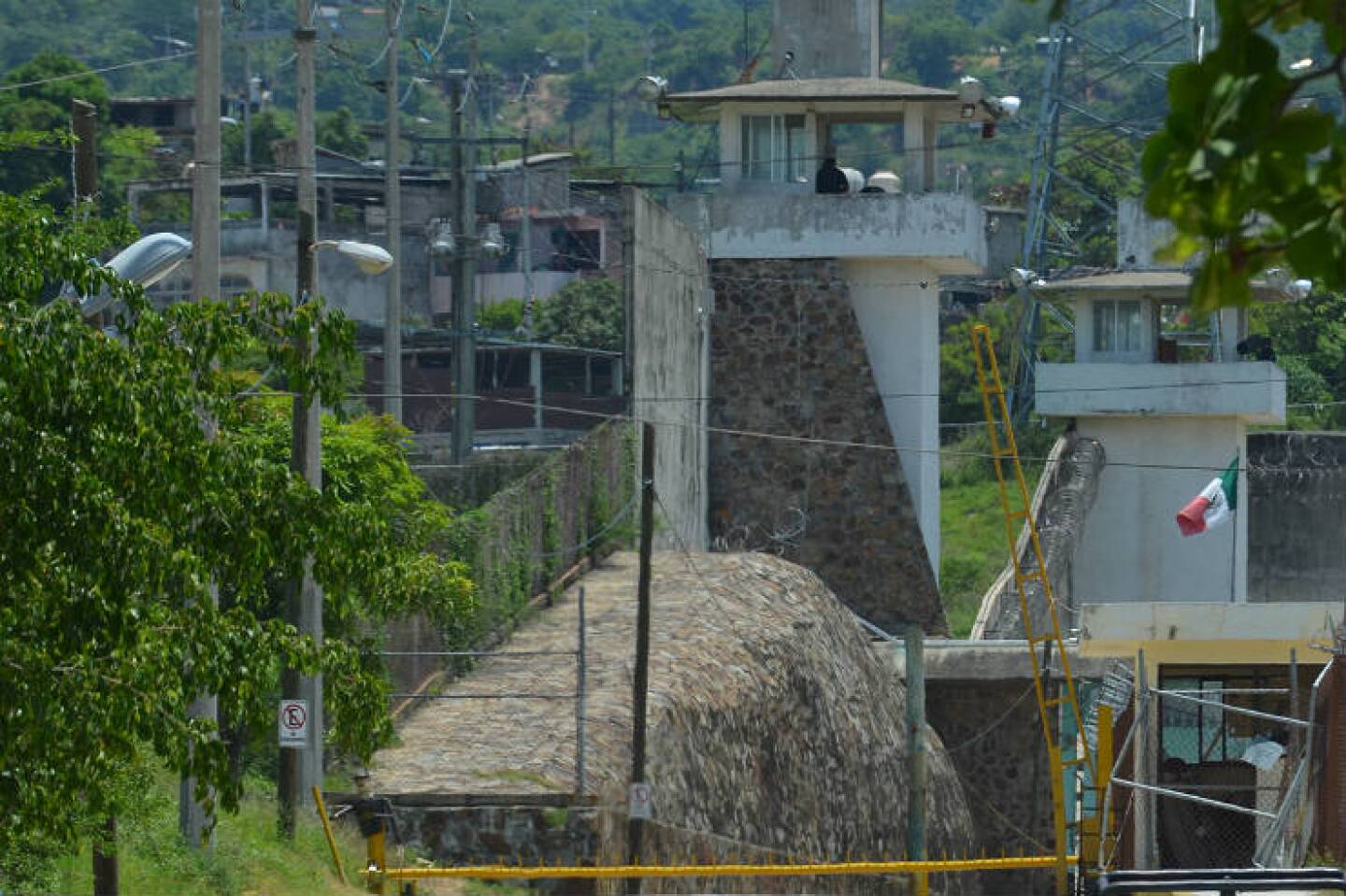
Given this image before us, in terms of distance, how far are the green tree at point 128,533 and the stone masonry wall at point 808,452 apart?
2529 centimetres

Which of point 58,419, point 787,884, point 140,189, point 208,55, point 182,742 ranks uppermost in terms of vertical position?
point 140,189

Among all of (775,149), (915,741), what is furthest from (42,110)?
(915,741)

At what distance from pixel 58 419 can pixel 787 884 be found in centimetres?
1533

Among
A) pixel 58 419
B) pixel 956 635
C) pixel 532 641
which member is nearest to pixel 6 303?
pixel 58 419

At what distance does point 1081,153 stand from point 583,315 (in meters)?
17.2

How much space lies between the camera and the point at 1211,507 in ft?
138

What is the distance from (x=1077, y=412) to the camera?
1950 inches

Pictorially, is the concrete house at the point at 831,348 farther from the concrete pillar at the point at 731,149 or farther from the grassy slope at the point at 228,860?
the grassy slope at the point at 228,860

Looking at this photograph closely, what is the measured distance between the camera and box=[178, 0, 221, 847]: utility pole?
20.5 metres

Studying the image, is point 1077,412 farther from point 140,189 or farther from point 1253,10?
point 1253,10

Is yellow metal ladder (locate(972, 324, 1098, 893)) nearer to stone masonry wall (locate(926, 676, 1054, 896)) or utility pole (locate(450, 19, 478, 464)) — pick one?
stone masonry wall (locate(926, 676, 1054, 896))

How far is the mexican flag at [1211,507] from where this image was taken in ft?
134

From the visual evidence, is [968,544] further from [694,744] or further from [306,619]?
[306,619]

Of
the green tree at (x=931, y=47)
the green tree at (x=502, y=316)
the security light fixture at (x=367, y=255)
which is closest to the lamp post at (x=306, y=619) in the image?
the security light fixture at (x=367, y=255)
